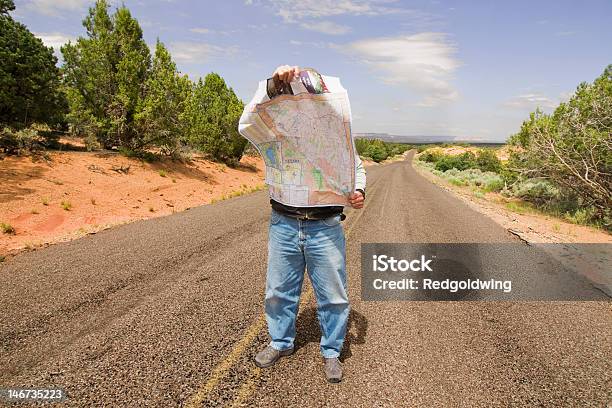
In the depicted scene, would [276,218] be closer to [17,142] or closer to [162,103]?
[17,142]

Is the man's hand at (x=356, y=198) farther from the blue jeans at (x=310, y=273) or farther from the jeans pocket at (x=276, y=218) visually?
the jeans pocket at (x=276, y=218)

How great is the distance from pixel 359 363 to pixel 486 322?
67.2 inches

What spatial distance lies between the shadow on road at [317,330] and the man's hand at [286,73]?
2235 millimetres

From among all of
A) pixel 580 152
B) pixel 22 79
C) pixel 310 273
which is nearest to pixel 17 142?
pixel 22 79

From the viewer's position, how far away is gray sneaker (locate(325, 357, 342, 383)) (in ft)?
8.45

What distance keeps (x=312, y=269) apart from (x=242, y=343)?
1.06 meters

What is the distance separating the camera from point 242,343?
9.98 feet

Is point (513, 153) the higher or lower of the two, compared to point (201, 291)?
higher

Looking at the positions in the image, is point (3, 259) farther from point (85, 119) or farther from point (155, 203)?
point (85, 119)

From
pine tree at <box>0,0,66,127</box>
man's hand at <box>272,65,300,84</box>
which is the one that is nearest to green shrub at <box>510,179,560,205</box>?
man's hand at <box>272,65,300,84</box>

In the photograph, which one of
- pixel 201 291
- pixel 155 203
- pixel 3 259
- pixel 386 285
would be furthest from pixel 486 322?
pixel 155 203

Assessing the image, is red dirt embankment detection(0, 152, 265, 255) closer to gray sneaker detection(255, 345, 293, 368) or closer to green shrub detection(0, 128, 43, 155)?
green shrub detection(0, 128, 43, 155)

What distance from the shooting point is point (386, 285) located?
15.4ft

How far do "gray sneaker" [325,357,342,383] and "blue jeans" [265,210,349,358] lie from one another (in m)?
0.04
